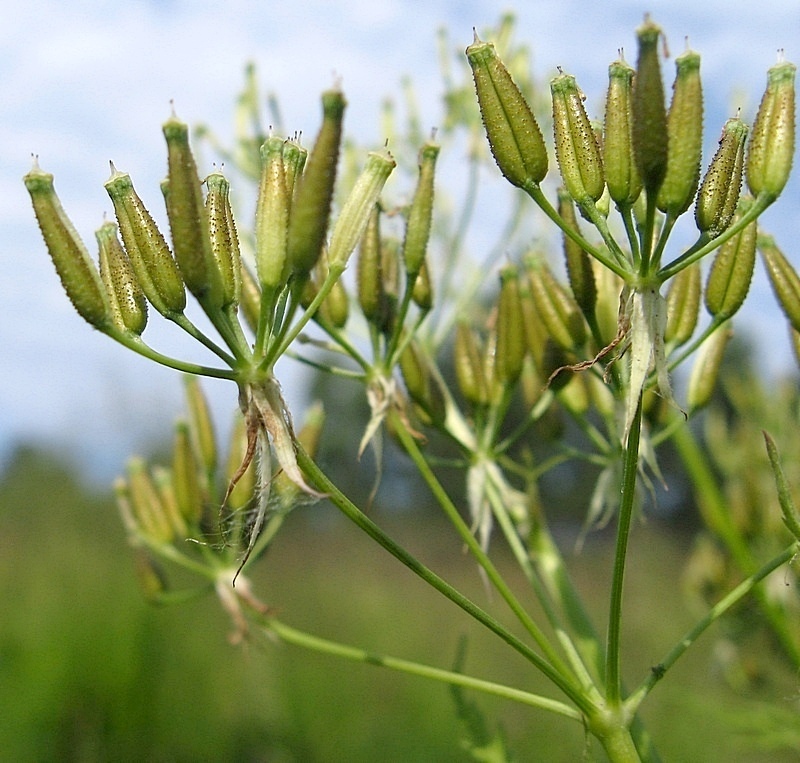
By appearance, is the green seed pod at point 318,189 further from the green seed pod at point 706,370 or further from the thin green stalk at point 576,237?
the green seed pod at point 706,370

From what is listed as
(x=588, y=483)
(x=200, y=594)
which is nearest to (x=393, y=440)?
(x=200, y=594)

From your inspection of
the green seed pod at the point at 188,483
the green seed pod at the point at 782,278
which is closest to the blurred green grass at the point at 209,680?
the green seed pod at the point at 188,483

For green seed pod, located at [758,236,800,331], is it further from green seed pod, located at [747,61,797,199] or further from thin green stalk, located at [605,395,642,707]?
thin green stalk, located at [605,395,642,707]

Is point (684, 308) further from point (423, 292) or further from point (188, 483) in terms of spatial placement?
point (188, 483)

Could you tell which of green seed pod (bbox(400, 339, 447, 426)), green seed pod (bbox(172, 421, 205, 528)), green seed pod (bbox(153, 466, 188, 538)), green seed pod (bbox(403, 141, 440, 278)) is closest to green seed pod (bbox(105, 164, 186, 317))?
green seed pod (bbox(403, 141, 440, 278))

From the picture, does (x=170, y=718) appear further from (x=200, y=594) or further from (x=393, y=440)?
(x=393, y=440)

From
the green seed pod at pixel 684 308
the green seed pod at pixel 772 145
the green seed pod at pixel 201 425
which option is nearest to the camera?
the green seed pod at pixel 772 145
